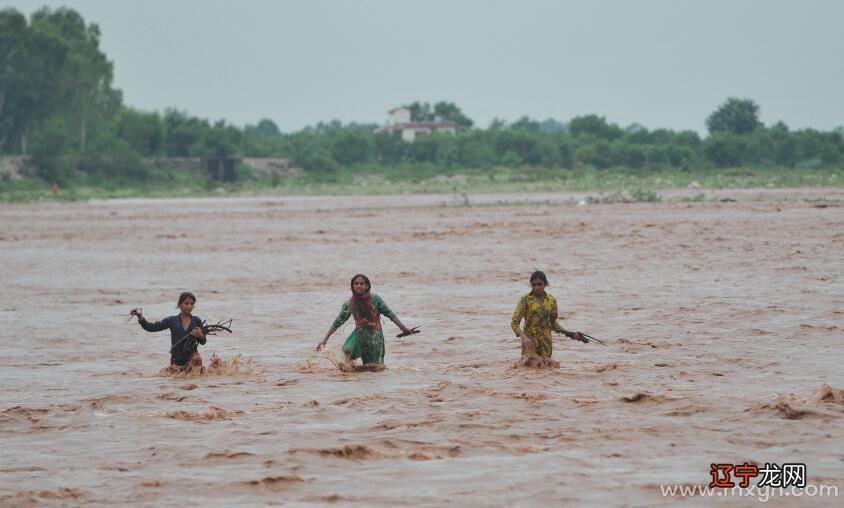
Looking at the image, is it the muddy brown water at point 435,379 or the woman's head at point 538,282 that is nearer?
the muddy brown water at point 435,379

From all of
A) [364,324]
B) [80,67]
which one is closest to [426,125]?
[80,67]

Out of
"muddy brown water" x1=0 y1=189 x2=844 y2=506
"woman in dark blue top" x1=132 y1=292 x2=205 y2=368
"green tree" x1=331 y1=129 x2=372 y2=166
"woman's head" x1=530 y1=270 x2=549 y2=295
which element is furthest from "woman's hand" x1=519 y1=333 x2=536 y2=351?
"green tree" x1=331 y1=129 x2=372 y2=166

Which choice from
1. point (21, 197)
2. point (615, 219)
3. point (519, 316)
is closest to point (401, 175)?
point (21, 197)

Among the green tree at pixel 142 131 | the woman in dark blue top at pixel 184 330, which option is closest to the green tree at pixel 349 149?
the green tree at pixel 142 131

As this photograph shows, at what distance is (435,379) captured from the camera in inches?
391

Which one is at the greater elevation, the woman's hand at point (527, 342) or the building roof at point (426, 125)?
the building roof at point (426, 125)

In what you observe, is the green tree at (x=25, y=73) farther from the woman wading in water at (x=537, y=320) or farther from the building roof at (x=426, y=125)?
the woman wading in water at (x=537, y=320)

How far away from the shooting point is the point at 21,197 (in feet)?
186

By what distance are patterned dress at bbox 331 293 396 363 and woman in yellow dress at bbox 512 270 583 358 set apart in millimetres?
1223

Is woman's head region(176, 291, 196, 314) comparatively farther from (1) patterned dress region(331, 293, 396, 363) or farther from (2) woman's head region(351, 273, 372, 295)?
(2) woman's head region(351, 273, 372, 295)

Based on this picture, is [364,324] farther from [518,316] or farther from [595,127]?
[595,127]

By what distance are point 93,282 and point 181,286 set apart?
1.76 meters

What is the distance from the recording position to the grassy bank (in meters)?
52.5

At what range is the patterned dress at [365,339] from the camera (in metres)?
10.3
